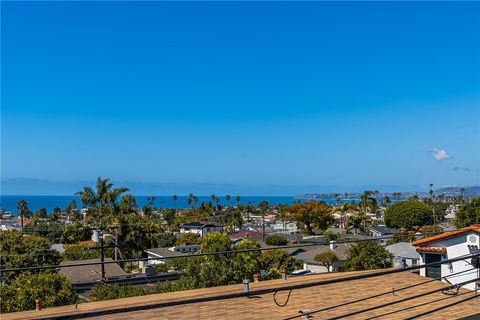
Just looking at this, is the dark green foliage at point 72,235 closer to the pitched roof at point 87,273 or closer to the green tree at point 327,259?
the pitched roof at point 87,273

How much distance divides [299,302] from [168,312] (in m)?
2.15

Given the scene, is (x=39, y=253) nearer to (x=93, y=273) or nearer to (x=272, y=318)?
(x=93, y=273)

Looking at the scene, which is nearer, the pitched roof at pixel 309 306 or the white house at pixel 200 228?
the pitched roof at pixel 309 306

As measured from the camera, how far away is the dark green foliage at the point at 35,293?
17.0m

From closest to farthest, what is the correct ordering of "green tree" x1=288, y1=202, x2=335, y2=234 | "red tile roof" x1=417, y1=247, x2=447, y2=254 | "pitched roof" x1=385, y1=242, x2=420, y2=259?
"red tile roof" x1=417, y1=247, x2=447, y2=254, "pitched roof" x1=385, y1=242, x2=420, y2=259, "green tree" x1=288, y1=202, x2=335, y2=234

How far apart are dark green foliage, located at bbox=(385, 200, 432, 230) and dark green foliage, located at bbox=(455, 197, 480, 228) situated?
36.9 m

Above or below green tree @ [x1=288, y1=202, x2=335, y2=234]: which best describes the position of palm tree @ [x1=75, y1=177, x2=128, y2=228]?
above

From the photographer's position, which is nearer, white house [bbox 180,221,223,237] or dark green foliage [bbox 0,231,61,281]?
dark green foliage [bbox 0,231,61,281]

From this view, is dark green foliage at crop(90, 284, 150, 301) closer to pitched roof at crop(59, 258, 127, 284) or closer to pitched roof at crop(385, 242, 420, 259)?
pitched roof at crop(59, 258, 127, 284)

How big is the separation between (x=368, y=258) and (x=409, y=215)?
4405cm

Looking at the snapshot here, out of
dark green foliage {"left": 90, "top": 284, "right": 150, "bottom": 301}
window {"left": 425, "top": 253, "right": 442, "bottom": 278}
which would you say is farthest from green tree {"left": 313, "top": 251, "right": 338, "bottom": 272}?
window {"left": 425, "top": 253, "right": 442, "bottom": 278}

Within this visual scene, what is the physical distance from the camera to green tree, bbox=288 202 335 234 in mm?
76188

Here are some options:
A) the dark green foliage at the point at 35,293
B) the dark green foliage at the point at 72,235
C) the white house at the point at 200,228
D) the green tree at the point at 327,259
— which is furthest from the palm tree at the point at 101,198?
the white house at the point at 200,228

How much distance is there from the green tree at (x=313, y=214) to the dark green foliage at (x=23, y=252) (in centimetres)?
5160
